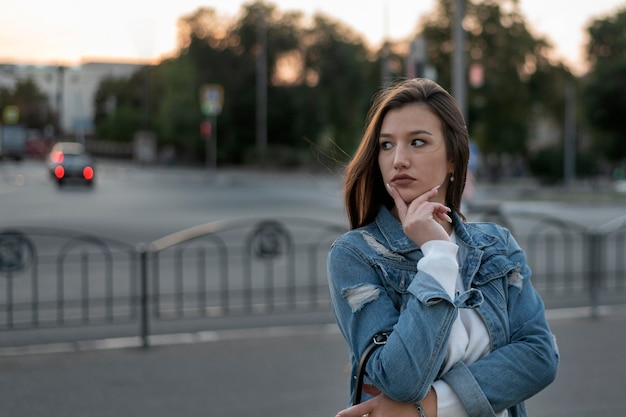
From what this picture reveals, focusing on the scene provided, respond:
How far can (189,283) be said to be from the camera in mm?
11242

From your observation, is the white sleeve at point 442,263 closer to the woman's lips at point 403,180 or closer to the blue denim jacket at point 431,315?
the blue denim jacket at point 431,315

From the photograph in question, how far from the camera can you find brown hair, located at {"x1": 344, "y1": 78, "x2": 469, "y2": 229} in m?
2.32

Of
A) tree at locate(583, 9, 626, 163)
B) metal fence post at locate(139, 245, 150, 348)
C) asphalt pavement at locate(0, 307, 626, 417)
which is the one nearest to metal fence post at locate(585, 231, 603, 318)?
asphalt pavement at locate(0, 307, 626, 417)

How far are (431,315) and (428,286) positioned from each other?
7cm

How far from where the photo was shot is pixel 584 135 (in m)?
76.7

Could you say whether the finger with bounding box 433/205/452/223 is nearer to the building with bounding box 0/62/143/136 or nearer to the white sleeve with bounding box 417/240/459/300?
the white sleeve with bounding box 417/240/459/300

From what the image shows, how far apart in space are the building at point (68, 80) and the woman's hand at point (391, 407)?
160 ft

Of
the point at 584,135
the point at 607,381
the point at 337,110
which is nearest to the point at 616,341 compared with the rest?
the point at 607,381

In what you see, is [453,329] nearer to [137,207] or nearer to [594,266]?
[594,266]

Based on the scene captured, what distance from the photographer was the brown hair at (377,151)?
232 centimetres

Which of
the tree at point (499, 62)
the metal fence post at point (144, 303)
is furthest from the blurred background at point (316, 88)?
the metal fence post at point (144, 303)

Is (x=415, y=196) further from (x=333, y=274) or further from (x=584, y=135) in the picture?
→ (x=584, y=135)

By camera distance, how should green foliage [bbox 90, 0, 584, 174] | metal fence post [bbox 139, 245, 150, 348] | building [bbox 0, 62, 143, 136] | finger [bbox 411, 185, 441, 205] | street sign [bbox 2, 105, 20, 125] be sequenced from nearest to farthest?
finger [bbox 411, 185, 441, 205] < metal fence post [bbox 139, 245, 150, 348] < building [bbox 0, 62, 143, 136] < green foliage [bbox 90, 0, 584, 174] < street sign [bbox 2, 105, 20, 125]

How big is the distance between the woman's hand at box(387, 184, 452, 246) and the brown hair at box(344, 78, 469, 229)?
0.17m
